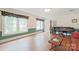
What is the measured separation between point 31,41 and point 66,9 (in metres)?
1.26

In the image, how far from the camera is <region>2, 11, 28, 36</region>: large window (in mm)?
2761

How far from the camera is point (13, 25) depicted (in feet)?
9.39

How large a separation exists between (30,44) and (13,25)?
681 mm

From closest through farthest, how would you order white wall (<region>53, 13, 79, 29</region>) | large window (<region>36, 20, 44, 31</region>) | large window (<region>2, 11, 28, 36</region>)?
1. large window (<region>2, 11, 28, 36</region>)
2. white wall (<region>53, 13, 79, 29</region>)
3. large window (<region>36, 20, 44, 31</region>)

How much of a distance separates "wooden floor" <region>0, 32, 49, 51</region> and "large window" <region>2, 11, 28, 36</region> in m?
0.26

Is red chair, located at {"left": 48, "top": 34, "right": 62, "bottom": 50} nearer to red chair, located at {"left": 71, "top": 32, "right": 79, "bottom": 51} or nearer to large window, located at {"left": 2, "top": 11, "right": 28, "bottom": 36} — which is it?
red chair, located at {"left": 71, "top": 32, "right": 79, "bottom": 51}

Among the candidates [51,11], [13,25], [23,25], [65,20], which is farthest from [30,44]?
[65,20]

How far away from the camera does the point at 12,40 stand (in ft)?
9.11

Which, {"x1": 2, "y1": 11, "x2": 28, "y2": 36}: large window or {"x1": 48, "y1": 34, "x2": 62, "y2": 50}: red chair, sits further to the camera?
{"x1": 48, "y1": 34, "x2": 62, "y2": 50}: red chair

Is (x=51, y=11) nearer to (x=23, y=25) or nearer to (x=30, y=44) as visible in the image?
(x=23, y=25)

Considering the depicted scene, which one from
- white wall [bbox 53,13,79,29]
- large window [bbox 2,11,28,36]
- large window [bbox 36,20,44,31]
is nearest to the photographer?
large window [bbox 2,11,28,36]

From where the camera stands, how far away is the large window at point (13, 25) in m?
2.76

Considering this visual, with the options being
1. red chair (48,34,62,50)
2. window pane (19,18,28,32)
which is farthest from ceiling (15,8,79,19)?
red chair (48,34,62,50)
